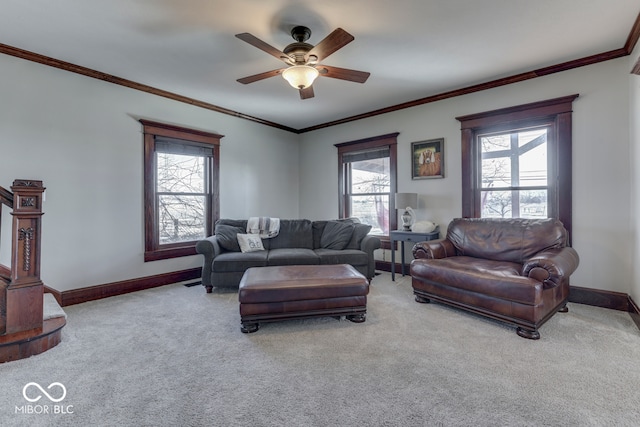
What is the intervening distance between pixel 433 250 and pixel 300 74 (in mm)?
2375

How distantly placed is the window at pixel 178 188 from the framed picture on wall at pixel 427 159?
312 centimetres


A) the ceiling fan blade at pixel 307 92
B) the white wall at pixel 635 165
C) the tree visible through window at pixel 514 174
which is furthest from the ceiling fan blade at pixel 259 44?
the white wall at pixel 635 165

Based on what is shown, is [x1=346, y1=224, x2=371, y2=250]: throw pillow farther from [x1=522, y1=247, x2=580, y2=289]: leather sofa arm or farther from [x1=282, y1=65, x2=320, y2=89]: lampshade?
[x1=282, y1=65, x2=320, y2=89]: lampshade

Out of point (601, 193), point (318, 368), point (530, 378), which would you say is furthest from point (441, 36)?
point (318, 368)

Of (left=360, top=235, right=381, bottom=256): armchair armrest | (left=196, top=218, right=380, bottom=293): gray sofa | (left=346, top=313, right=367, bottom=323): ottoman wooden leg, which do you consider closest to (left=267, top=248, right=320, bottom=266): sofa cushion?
(left=196, top=218, right=380, bottom=293): gray sofa

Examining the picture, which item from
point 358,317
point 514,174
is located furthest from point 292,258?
point 514,174

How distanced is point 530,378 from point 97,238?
4399mm

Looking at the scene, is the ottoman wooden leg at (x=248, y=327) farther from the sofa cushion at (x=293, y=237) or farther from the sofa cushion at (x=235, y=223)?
the sofa cushion at (x=235, y=223)

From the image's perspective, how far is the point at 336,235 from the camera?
437cm

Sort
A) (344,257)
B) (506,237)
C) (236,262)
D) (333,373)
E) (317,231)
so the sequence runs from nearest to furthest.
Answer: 1. (333,373)
2. (506,237)
3. (236,262)
4. (344,257)
5. (317,231)

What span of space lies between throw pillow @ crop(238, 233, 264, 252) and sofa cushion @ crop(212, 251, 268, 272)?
282 millimetres

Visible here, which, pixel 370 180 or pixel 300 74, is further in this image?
pixel 370 180

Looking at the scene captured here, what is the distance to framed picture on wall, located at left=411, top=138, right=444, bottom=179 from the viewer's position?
4.30 meters

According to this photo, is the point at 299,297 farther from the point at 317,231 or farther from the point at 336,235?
the point at 317,231
